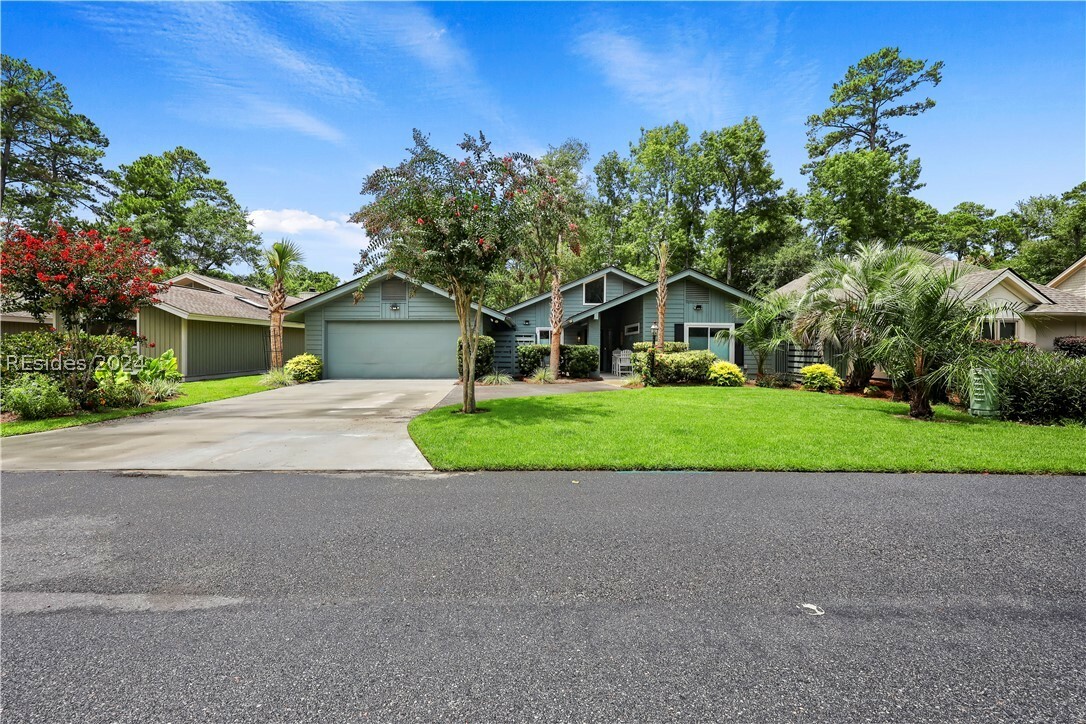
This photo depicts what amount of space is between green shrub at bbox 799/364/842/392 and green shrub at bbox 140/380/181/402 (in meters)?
17.0

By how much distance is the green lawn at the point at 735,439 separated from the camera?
5578 millimetres

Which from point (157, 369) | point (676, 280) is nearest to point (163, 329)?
point (157, 369)

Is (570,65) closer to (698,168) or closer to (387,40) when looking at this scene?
(387,40)

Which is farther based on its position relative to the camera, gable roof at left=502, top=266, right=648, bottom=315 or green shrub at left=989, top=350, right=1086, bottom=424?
gable roof at left=502, top=266, right=648, bottom=315

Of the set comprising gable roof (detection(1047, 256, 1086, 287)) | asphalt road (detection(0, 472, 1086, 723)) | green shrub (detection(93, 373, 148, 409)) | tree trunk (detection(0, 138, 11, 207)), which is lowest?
asphalt road (detection(0, 472, 1086, 723))

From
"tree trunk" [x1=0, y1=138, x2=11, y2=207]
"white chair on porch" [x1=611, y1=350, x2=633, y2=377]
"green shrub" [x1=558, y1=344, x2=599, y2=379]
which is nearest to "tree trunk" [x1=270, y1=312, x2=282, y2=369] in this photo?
"green shrub" [x1=558, y1=344, x2=599, y2=379]

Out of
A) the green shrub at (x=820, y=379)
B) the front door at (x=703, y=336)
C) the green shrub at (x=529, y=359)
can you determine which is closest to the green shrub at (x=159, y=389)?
the green shrub at (x=529, y=359)

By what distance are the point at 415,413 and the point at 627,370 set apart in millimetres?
11526

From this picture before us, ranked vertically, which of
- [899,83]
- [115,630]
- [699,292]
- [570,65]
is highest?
[899,83]

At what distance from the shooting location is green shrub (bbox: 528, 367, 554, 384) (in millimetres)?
16336

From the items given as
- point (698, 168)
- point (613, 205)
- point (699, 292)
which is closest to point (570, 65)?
point (699, 292)

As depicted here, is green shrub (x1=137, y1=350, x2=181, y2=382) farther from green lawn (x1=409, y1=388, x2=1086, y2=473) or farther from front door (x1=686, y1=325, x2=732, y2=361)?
front door (x1=686, y1=325, x2=732, y2=361)

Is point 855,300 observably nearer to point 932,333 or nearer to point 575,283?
point 932,333

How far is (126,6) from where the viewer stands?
8219mm
